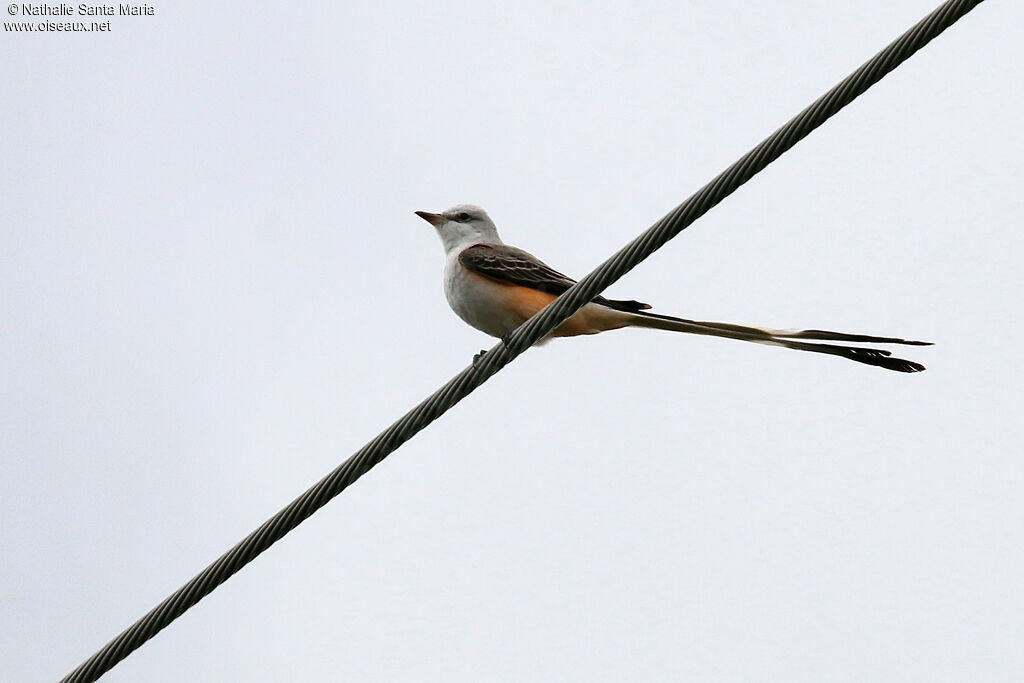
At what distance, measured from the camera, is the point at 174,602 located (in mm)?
3639

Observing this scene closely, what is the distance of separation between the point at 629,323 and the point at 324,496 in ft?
7.20

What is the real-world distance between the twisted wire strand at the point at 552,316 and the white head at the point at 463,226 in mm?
2554

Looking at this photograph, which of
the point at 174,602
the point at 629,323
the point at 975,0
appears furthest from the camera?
the point at 629,323

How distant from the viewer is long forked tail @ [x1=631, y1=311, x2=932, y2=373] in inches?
176

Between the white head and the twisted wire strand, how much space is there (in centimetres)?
255

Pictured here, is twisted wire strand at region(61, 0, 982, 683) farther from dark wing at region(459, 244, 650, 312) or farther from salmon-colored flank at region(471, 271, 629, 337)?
dark wing at region(459, 244, 650, 312)

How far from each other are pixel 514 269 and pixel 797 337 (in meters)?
1.66

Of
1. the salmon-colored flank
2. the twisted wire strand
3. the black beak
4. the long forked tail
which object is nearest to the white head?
the black beak

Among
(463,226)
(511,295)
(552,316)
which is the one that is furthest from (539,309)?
(552,316)

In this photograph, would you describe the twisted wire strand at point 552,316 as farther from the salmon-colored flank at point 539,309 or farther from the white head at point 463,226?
the white head at point 463,226

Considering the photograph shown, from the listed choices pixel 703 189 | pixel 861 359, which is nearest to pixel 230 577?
pixel 703 189

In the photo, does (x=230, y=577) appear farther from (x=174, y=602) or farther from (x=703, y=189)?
(x=703, y=189)

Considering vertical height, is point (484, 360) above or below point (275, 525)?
above

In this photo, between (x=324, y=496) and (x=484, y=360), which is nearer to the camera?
(x=324, y=496)
